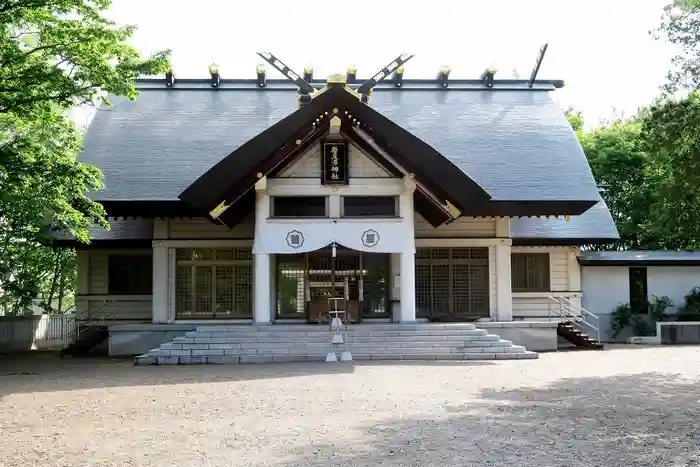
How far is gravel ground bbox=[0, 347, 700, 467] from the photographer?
6805 mm

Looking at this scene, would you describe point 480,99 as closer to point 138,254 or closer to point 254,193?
point 254,193

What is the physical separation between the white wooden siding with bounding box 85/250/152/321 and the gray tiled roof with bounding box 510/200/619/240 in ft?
35.1

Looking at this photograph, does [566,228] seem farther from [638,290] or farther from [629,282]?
[638,290]

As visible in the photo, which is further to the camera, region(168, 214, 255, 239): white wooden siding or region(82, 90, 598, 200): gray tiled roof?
region(82, 90, 598, 200): gray tiled roof

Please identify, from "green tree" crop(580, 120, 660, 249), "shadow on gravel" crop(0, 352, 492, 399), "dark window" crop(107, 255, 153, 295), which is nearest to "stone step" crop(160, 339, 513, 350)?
"shadow on gravel" crop(0, 352, 492, 399)

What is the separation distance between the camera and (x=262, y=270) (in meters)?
17.8

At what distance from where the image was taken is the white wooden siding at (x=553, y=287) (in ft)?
72.5

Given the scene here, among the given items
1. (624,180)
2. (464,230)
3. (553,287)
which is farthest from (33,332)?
(624,180)

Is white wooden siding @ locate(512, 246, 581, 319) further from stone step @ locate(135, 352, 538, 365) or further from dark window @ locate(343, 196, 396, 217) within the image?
stone step @ locate(135, 352, 538, 365)

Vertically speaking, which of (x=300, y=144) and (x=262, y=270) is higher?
(x=300, y=144)

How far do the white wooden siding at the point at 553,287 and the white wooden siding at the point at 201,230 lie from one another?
25.6 feet

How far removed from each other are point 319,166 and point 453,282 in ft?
17.2

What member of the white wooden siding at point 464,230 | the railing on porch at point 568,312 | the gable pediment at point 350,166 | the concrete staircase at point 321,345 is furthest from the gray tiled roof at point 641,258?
the gable pediment at point 350,166

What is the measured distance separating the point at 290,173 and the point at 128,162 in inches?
220
